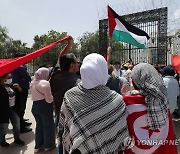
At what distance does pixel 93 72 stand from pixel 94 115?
0.32 m

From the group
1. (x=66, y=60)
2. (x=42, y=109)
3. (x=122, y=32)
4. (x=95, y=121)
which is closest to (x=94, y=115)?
(x=95, y=121)

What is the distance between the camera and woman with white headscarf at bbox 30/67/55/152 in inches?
154

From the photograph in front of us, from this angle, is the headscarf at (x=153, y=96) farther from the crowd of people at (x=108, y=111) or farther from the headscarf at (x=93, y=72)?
the headscarf at (x=93, y=72)

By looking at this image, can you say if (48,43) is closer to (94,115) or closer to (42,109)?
(42,109)

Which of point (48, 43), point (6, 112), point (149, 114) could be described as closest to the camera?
point (149, 114)

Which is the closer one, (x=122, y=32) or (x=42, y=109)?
(x=42, y=109)

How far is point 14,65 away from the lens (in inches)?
89.3

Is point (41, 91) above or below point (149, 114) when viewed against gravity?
below

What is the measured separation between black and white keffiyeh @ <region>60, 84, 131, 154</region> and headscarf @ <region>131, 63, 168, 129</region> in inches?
10.5

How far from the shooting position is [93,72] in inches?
73.2

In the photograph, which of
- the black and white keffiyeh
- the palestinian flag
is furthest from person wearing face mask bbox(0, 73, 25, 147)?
the black and white keffiyeh

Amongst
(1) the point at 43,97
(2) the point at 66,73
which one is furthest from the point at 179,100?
(2) the point at 66,73

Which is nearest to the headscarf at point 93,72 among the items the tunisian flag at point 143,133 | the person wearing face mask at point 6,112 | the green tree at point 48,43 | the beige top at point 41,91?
the tunisian flag at point 143,133

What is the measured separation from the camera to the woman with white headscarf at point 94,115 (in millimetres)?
1878
